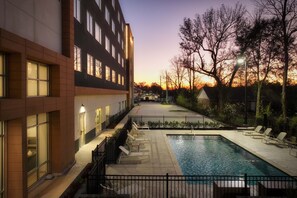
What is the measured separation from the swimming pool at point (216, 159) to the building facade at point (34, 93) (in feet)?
20.6

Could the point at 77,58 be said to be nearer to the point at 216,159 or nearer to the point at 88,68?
the point at 88,68

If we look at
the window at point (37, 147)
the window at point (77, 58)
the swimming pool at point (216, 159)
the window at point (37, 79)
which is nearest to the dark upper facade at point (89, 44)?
the window at point (77, 58)

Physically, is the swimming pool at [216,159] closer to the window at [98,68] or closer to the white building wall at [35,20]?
the window at [98,68]

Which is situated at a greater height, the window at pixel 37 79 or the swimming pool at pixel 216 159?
the window at pixel 37 79

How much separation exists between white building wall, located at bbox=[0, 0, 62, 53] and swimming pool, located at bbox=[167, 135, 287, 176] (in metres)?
8.54

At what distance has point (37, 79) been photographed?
1068 centimetres

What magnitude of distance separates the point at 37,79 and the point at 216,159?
10.6 m

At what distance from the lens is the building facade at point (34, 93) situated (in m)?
8.25

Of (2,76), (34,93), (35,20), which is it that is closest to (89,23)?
(35,20)

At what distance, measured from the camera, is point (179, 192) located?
32.8 feet

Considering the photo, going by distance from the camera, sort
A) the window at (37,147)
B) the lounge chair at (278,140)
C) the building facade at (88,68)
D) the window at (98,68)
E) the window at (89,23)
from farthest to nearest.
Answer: the window at (98,68), the window at (89,23), the lounge chair at (278,140), the building facade at (88,68), the window at (37,147)

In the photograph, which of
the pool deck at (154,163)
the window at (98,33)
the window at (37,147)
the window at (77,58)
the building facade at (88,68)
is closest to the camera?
the window at (37,147)

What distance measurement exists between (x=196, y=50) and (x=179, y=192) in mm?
33190

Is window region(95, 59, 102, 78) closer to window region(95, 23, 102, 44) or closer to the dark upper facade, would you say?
the dark upper facade
